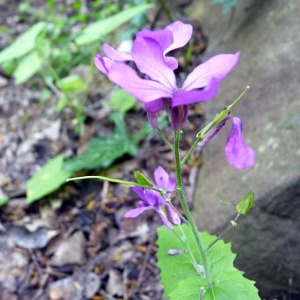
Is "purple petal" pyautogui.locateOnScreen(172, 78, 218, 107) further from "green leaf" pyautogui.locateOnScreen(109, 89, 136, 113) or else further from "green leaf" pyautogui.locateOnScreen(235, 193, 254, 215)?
"green leaf" pyautogui.locateOnScreen(109, 89, 136, 113)

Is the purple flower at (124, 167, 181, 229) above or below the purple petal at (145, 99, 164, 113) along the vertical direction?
below

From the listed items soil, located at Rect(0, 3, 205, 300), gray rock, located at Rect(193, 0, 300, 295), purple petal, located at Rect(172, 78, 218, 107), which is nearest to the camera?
purple petal, located at Rect(172, 78, 218, 107)

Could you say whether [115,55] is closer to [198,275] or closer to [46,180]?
[198,275]

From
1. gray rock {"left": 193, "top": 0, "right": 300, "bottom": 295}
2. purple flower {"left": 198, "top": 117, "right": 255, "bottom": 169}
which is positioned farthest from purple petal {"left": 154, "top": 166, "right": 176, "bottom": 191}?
gray rock {"left": 193, "top": 0, "right": 300, "bottom": 295}

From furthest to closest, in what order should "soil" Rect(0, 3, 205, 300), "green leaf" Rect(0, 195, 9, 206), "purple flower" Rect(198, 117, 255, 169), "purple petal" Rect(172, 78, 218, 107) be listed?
1. "green leaf" Rect(0, 195, 9, 206)
2. "soil" Rect(0, 3, 205, 300)
3. "purple flower" Rect(198, 117, 255, 169)
4. "purple petal" Rect(172, 78, 218, 107)

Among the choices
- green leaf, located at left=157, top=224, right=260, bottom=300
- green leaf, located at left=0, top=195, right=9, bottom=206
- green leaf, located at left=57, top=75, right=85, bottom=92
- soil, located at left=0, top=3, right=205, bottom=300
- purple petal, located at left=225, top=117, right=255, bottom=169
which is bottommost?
soil, located at left=0, top=3, right=205, bottom=300

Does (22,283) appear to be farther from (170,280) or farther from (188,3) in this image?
(188,3)

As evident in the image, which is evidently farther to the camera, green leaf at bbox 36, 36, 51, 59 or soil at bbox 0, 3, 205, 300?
green leaf at bbox 36, 36, 51, 59
